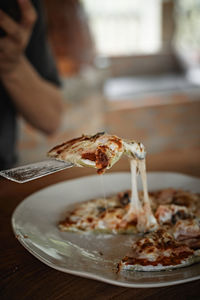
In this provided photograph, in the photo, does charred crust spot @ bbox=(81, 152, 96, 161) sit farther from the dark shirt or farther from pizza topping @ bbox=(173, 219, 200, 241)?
the dark shirt

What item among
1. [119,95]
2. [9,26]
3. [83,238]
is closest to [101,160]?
[83,238]

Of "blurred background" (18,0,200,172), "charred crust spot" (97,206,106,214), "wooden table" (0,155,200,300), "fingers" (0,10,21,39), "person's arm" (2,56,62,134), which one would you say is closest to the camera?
"wooden table" (0,155,200,300)

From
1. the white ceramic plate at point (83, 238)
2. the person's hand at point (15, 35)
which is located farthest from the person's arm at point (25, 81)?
the white ceramic plate at point (83, 238)

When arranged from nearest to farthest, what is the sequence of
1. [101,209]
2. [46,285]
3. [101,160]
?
[46,285] → [101,160] → [101,209]

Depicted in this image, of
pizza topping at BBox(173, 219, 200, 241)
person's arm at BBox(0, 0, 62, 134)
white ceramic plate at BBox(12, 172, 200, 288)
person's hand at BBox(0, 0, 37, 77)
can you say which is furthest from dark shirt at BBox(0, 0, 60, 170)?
pizza topping at BBox(173, 219, 200, 241)

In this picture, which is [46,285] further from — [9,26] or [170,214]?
[9,26]

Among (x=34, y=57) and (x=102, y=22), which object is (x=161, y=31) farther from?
(x=34, y=57)

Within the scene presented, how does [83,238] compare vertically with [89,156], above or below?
below

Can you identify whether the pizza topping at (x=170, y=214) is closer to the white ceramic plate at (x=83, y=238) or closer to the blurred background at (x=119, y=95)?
the white ceramic plate at (x=83, y=238)

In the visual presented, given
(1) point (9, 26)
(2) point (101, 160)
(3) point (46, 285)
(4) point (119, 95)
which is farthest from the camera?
(4) point (119, 95)
